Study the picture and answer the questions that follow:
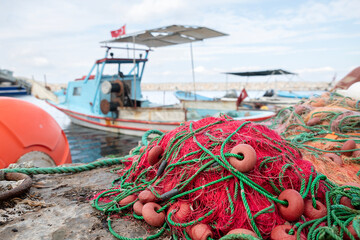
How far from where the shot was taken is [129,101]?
11688 millimetres

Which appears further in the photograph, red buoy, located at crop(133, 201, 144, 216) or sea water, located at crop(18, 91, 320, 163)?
sea water, located at crop(18, 91, 320, 163)

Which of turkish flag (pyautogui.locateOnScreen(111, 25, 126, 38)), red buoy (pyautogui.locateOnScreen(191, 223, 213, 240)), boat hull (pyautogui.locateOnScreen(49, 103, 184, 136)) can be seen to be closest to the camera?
red buoy (pyautogui.locateOnScreen(191, 223, 213, 240))

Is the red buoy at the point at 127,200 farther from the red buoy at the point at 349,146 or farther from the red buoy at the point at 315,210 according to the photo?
the red buoy at the point at 349,146

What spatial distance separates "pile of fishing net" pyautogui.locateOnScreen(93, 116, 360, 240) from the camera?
168 centimetres

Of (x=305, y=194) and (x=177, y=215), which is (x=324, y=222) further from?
(x=177, y=215)

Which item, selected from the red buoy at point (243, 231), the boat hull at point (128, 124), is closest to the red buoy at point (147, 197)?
the red buoy at point (243, 231)

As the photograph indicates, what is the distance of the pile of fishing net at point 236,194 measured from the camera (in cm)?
168

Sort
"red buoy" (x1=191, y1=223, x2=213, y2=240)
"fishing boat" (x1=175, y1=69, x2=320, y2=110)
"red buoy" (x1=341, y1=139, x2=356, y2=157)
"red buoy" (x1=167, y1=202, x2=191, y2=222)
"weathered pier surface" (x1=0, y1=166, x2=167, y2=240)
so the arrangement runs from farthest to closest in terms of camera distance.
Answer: "fishing boat" (x1=175, y1=69, x2=320, y2=110)
"red buoy" (x1=341, y1=139, x2=356, y2=157)
"weathered pier surface" (x1=0, y1=166, x2=167, y2=240)
"red buoy" (x1=167, y1=202, x2=191, y2=222)
"red buoy" (x1=191, y1=223, x2=213, y2=240)

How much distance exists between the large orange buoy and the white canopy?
18.5 ft

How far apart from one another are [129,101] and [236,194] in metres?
10.4

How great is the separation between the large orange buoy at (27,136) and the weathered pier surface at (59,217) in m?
1.15

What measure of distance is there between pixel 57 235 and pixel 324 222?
1.98 meters

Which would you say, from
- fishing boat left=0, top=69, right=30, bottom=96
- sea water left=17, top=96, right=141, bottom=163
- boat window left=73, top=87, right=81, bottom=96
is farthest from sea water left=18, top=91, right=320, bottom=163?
fishing boat left=0, top=69, right=30, bottom=96

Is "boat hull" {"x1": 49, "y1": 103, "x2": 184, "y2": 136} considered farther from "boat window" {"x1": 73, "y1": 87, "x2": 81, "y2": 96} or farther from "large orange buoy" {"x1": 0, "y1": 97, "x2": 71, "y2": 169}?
"large orange buoy" {"x1": 0, "y1": 97, "x2": 71, "y2": 169}
